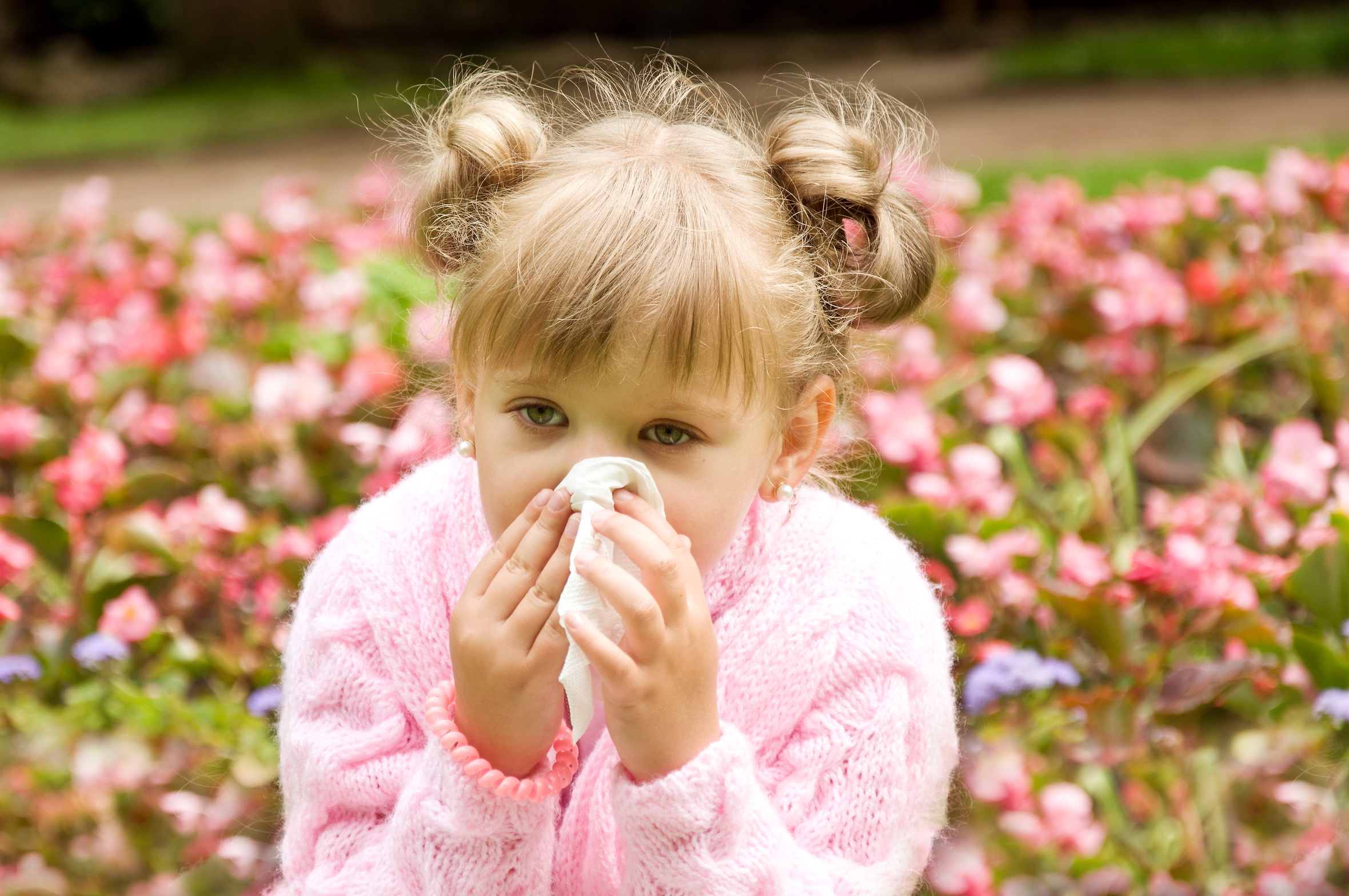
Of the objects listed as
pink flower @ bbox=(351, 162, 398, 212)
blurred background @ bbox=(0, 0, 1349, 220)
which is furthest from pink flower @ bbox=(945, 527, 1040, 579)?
blurred background @ bbox=(0, 0, 1349, 220)

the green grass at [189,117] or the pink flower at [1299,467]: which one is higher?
the pink flower at [1299,467]

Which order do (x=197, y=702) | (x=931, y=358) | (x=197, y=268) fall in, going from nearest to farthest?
(x=197, y=702) < (x=931, y=358) < (x=197, y=268)

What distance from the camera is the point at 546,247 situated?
47.4 inches

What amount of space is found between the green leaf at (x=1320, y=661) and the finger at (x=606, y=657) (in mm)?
889

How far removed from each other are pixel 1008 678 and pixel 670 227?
793 mm

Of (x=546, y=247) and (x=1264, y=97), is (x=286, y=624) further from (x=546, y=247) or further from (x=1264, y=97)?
(x=1264, y=97)

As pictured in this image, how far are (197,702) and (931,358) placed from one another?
1.47m

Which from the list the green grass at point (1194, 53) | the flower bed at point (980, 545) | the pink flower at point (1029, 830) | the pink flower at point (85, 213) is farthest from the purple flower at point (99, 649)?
the green grass at point (1194, 53)

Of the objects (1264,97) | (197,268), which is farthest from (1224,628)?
(1264,97)

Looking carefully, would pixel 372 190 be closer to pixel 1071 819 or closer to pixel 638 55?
pixel 1071 819

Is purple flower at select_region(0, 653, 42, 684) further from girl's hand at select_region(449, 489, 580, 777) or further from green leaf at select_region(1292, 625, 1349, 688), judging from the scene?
green leaf at select_region(1292, 625, 1349, 688)

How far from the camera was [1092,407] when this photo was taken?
94.9 inches

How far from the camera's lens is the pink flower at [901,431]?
7.02 ft

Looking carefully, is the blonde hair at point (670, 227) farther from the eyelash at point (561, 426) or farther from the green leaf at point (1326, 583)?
the green leaf at point (1326, 583)
